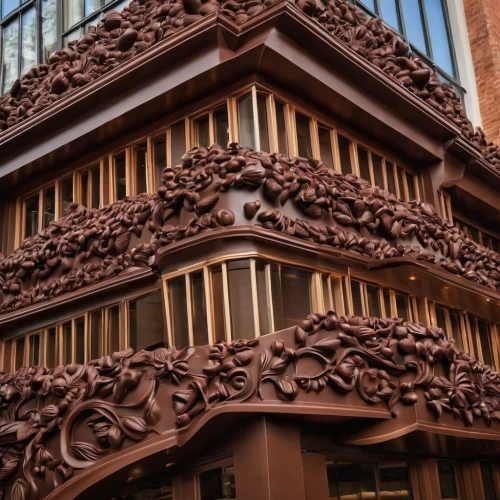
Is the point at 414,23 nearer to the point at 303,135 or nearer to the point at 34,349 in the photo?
the point at 303,135

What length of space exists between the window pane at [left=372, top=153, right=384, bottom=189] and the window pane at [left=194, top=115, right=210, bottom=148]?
136 inches

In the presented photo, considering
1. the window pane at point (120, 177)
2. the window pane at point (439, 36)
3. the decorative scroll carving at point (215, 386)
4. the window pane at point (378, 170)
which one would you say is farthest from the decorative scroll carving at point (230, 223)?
the window pane at point (439, 36)

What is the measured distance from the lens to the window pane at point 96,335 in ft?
46.3

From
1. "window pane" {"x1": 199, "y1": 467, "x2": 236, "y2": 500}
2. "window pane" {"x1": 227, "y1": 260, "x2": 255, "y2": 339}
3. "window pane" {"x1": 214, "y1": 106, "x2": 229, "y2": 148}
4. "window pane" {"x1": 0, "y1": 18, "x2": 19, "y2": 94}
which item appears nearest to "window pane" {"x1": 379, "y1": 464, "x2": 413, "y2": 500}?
"window pane" {"x1": 199, "y1": 467, "x2": 236, "y2": 500}

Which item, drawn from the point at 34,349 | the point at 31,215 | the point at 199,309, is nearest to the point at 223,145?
the point at 199,309

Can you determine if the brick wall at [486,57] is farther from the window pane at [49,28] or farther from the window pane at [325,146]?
the window pane at [49,28]

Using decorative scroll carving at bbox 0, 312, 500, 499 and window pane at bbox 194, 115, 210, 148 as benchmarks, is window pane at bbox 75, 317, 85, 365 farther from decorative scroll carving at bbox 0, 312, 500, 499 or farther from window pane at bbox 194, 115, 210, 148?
window pane at bbox 194, 115, 210, 148

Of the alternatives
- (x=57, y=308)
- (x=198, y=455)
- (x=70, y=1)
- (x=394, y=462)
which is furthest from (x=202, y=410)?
(x=70, y=1)

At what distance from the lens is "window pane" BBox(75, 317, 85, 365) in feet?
47.1

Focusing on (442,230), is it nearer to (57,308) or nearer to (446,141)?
(446,141)

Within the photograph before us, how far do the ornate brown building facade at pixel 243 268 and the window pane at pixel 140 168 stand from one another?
1.5 inches

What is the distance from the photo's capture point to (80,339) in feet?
48.2

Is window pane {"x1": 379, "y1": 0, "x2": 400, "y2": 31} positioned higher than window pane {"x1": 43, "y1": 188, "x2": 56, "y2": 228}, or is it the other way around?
window pane {"x1": 379, "y1": 0, "x2": 400, "y2": 31}

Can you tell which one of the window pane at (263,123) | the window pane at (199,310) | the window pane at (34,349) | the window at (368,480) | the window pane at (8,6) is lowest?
the window at (368,480)
